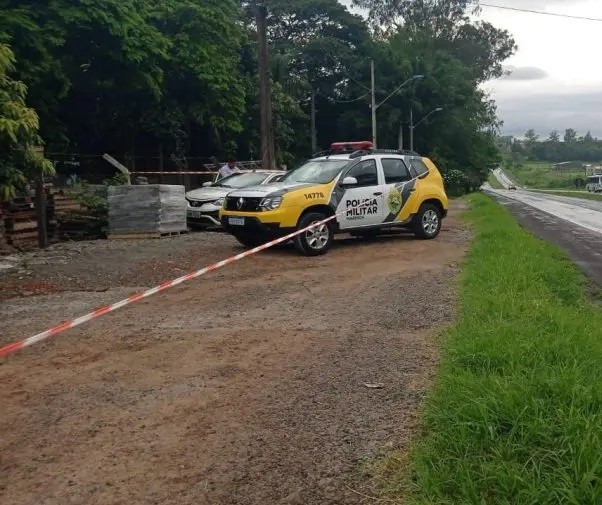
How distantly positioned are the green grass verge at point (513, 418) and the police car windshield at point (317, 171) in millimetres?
5857

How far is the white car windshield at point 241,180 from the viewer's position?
16.1 meters

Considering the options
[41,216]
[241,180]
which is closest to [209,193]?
[241,180]

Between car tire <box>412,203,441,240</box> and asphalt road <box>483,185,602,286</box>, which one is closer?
asphalt road <box>483,185,602,286</box>

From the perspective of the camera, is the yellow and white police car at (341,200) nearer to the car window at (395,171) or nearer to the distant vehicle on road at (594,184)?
the car window at (395,171)

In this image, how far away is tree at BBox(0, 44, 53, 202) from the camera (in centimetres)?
727

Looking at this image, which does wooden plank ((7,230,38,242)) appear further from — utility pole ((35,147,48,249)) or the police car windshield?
the police car windshield

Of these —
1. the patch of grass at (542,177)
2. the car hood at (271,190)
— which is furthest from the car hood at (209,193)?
the patch of grass at (542,177)

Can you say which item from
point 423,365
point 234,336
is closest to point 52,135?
point 234,336

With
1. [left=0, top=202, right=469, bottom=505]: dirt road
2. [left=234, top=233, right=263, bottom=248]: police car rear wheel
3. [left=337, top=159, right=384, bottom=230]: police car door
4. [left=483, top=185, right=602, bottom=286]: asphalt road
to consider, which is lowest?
[left=483, top=185, right=602, bottom=286]: asphalt road

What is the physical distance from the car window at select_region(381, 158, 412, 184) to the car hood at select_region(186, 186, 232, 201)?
4567 mm

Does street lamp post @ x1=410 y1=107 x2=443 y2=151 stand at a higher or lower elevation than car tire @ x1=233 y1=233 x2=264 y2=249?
higher

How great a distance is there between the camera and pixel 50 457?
354 centimetres

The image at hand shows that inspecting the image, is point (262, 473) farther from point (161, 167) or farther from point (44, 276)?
point (161, 167)

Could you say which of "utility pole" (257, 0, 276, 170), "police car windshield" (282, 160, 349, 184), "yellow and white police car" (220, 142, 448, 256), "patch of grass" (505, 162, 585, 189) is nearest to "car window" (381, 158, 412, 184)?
"yellow and white police car" (220, 142, 448, 256)
